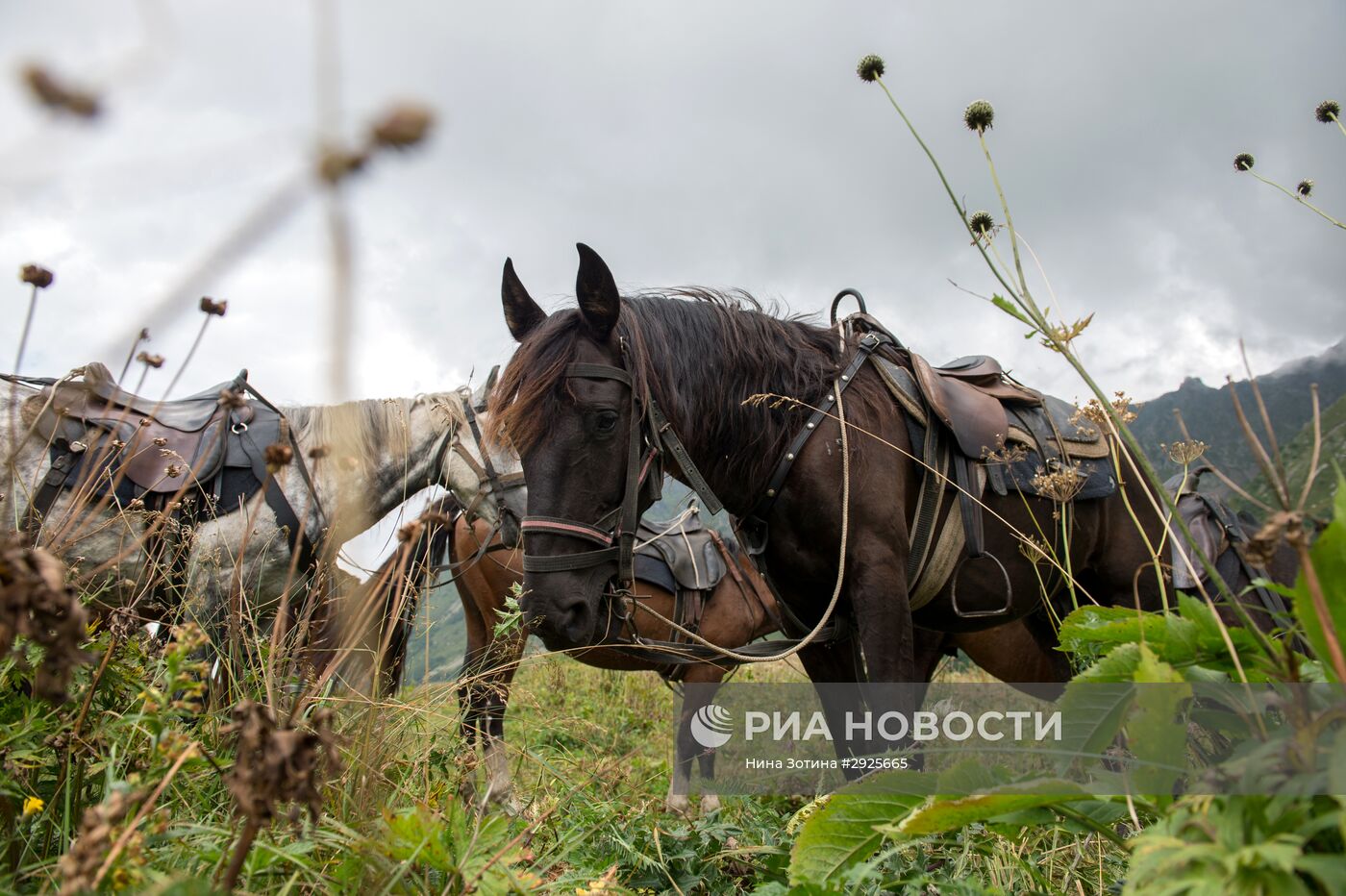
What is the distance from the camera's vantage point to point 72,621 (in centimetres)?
80

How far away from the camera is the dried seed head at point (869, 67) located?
1954 mm

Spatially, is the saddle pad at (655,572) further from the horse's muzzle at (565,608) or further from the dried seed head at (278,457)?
the dried seed head at (278,457)

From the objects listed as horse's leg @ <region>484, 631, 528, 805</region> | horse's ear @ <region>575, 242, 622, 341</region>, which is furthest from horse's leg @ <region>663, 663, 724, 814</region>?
horse's ear @ <region>575, 242, 622, 341</region>

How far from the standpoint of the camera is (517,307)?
3.04m

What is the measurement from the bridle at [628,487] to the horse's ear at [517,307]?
0.54 m

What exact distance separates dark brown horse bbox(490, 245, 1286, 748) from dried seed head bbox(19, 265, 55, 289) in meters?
1.34

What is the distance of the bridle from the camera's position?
2490 millimetres

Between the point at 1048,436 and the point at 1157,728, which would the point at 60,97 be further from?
the point at 1048,436

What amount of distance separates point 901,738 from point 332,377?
250 centimetres

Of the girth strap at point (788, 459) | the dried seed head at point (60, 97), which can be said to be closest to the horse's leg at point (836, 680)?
the girth strap at point (788, 459)

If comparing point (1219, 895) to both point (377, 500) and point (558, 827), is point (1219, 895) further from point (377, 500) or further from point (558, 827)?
point (377, 500)

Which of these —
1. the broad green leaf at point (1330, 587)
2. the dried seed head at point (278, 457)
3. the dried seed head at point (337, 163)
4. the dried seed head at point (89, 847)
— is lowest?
the dried seed head at point (89, 847)

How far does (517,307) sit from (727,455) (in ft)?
3.37

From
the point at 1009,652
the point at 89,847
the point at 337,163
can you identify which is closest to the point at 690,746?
the point at 1009,652
